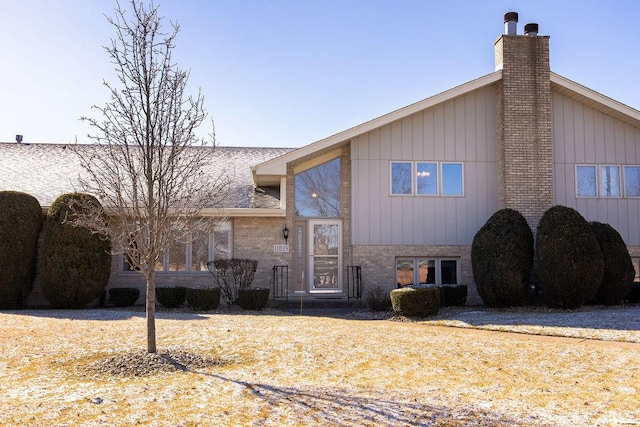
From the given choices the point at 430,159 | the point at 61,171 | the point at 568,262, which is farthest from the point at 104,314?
the point at 568,262

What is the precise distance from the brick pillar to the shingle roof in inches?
244

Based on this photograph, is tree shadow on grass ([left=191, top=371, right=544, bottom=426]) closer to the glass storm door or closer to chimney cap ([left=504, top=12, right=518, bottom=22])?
the glass storm door

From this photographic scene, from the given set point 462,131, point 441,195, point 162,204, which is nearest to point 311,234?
point 441,195

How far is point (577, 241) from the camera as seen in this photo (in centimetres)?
1333

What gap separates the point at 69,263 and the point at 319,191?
21.6 feet

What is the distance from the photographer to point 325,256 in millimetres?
16172

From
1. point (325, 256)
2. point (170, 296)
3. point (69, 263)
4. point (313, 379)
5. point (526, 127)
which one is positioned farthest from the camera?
point (325, 256)

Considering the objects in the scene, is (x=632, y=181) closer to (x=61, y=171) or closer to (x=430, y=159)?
(x=430, y=159)

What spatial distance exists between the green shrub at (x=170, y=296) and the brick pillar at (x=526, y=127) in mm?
8505

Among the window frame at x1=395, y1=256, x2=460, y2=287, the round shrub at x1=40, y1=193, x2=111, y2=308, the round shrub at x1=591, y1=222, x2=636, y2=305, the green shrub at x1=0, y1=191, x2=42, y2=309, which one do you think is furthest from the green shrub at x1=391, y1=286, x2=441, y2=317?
the green shrub at x1=0, y1=191, x2=42, y2=309

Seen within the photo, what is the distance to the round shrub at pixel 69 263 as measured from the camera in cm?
1351

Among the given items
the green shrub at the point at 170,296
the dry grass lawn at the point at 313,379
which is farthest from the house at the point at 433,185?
the dry grass lawn at the point at 313,379

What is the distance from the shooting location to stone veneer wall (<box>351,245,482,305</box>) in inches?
610

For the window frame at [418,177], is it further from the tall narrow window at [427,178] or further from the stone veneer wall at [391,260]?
the stone veneer wall at [391,260]
